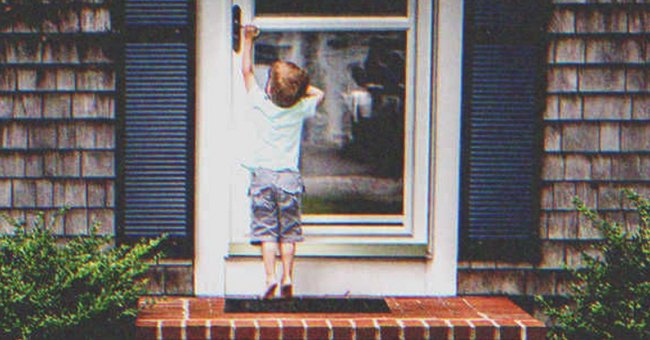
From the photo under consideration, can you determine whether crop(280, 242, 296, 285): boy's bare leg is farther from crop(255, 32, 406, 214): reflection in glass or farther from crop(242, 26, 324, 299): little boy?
crop(255, 32, 406, 214): reflection in glass

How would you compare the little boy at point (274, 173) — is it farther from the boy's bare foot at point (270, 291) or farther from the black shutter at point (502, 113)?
the black shutter at point (502, 113)

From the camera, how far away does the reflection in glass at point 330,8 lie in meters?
5.83

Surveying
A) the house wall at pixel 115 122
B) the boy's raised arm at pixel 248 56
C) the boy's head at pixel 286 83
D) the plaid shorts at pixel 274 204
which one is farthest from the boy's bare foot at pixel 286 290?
the boy's raised arm at pixel 248 56

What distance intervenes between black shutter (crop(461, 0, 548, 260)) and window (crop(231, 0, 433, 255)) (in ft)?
0.85

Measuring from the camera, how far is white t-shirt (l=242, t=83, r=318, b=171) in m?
5.54

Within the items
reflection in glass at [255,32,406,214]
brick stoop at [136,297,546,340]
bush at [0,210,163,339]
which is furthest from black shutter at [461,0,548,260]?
bush at [0,210,163,339]

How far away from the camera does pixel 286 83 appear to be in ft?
17.9

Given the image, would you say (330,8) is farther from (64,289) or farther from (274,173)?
(64,289)

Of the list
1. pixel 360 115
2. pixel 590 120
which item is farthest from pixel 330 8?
pixel 590 120

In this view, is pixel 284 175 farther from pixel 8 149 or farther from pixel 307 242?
pixel 8 149

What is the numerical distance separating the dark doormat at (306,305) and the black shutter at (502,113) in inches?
29.2

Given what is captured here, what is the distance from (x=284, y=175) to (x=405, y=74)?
0.94 m

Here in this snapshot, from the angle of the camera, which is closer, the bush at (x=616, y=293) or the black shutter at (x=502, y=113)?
the bush at (x=616, y=293)

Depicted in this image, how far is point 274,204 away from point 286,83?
0.65 metres
